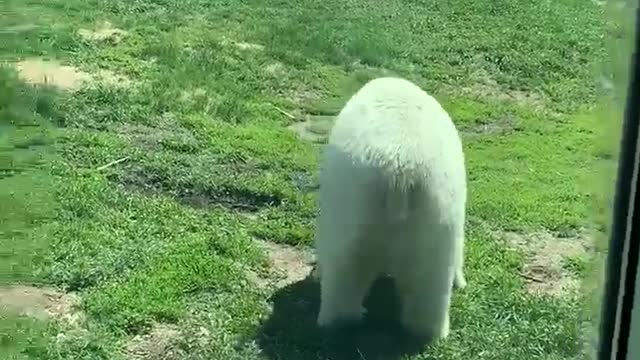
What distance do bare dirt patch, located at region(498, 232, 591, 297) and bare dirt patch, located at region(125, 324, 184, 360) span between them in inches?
21.2

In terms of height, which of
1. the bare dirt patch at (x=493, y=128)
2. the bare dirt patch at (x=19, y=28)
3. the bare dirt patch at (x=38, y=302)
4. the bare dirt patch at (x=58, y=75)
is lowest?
the bare dirt patch at (x=38, y=302)

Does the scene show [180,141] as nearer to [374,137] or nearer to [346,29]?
[346,29]

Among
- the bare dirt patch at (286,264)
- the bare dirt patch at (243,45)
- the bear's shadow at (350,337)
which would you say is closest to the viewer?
the bear's shadow at (350,337)

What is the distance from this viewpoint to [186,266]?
187 cm

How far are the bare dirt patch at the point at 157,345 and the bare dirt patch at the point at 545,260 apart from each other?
539mm

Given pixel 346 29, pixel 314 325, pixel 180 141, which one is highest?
pixel 346 29

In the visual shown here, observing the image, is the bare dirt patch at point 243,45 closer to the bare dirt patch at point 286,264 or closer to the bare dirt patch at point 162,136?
the bare dirt patch at point 162,136

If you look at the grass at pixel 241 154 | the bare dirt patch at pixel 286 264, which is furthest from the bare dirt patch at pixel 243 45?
the bare dirt patch at pixel 286 264

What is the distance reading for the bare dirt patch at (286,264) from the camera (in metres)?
1.84

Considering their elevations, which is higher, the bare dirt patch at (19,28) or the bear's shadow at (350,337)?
the bare dirt patch at (19,28)

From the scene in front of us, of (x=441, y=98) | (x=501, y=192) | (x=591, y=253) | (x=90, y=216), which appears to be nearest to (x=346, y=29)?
(x=441, y=98)

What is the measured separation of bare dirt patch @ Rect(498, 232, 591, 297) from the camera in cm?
176

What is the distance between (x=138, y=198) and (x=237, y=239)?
20cm

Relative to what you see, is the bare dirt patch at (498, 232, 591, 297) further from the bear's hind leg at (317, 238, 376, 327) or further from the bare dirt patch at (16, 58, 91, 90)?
the bare dirt patch at (16, 58, 91, 90)
